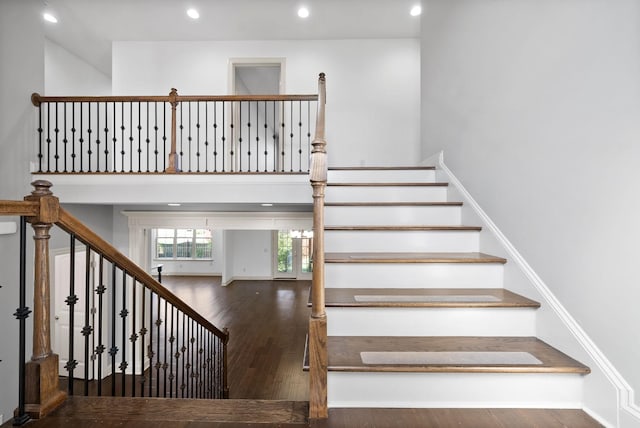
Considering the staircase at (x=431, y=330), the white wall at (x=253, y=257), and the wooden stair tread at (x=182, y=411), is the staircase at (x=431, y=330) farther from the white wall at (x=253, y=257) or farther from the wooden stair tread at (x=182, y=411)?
the white wall at (x=253, y=257)

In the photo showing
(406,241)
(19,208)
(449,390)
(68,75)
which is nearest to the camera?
(19,208)

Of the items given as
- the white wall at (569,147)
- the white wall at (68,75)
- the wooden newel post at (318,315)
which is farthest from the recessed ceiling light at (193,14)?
the wooden newel post at (318,315)

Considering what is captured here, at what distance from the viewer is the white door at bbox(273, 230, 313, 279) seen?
1142cm

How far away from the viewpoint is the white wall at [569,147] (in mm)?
1240

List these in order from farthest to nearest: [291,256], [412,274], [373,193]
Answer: [291,256], [373,193], [412,274]

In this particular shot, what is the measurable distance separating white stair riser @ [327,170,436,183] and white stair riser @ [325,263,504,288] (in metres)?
1.53

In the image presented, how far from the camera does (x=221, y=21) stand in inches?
201

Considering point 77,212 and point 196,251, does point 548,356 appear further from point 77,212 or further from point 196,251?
point 196,251

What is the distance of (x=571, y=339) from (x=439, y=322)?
547mm

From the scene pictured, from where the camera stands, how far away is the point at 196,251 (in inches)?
492

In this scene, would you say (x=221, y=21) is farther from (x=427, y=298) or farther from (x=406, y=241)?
(x=427, y=298)

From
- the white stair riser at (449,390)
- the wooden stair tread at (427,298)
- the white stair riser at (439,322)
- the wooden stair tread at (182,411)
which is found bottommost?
the wooden stair tread at (182,411)

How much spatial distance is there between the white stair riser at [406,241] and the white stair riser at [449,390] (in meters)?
1.06

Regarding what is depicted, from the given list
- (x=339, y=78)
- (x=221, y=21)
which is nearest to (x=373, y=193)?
(x=339, y=78)
